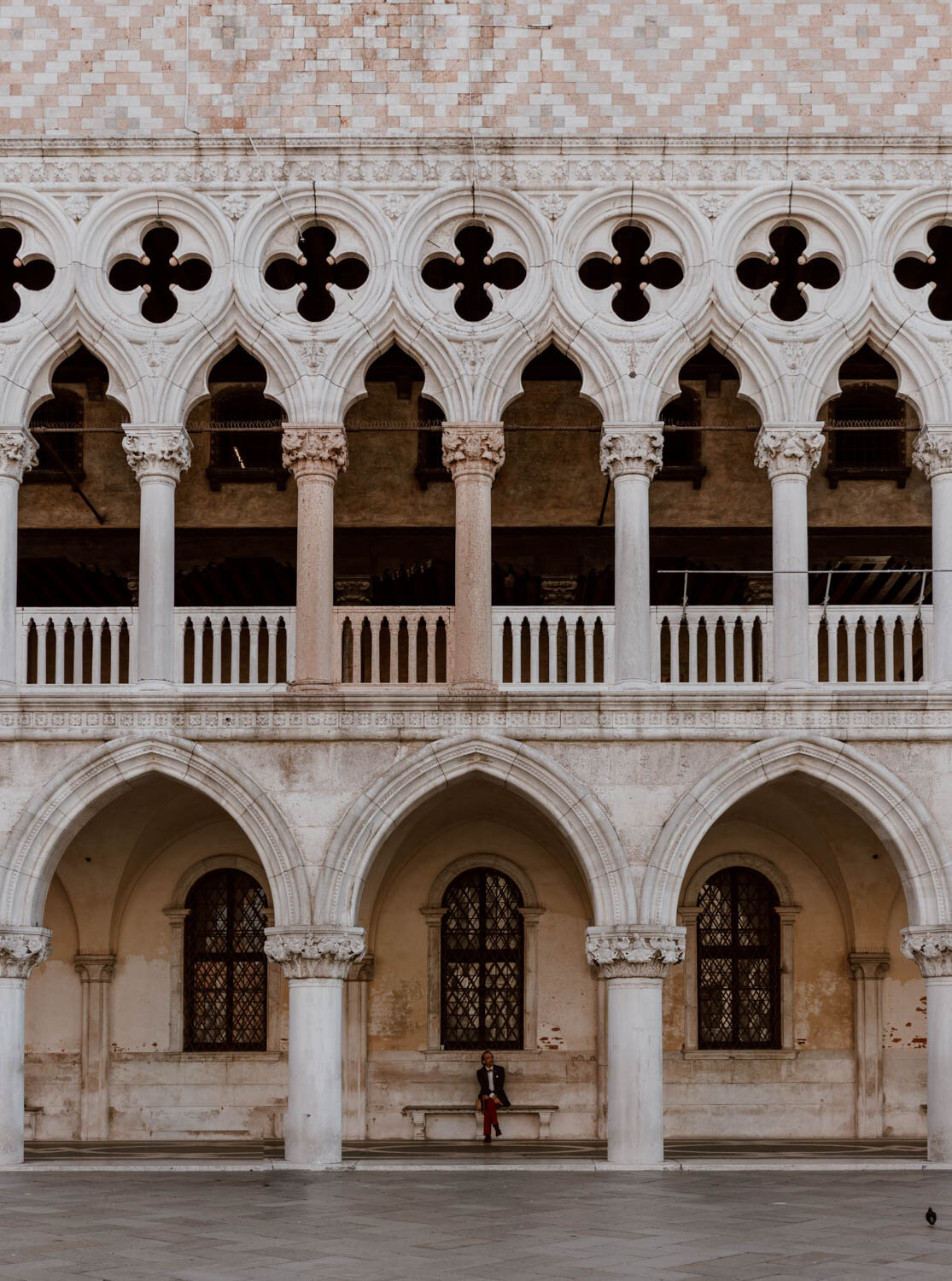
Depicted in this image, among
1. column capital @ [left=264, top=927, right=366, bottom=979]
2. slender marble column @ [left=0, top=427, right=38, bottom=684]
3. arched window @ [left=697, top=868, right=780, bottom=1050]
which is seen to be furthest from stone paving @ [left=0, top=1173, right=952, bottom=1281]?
slender marble column @ [left=0, top=427, right=38, bottom=684]

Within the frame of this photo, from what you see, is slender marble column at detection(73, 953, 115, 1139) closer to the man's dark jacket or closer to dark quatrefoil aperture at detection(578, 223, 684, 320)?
the man's dark jacket

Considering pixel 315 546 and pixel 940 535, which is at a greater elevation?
pixel 940 535

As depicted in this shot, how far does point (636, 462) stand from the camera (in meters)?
18.5

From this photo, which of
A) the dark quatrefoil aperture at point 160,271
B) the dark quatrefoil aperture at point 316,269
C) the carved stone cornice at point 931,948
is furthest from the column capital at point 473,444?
the carved stone cornice at point 931,948

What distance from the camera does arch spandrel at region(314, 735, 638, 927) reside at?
705 inches

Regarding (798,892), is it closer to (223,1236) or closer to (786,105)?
(786,105)

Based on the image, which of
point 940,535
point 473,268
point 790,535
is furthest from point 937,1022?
point 473,268

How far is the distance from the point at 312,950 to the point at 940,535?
6.89 meters

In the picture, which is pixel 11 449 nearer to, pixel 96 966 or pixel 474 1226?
pixel 96 966

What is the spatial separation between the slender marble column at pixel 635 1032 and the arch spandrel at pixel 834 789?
30cm

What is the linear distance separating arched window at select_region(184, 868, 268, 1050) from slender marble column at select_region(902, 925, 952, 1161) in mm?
7367

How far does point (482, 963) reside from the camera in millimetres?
21703

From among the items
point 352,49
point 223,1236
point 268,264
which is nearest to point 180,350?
point 268,264

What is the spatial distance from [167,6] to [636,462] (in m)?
6.41
